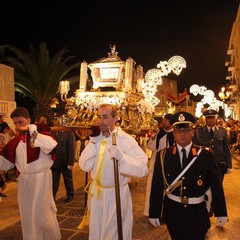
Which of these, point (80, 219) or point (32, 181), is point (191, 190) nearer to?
point (32, 181)

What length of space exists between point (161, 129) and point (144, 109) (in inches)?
44.6

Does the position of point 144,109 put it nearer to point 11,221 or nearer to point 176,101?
point 176,101

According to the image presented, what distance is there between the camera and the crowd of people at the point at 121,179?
3.63 meters

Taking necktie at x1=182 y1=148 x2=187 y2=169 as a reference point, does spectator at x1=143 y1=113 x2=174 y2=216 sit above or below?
below

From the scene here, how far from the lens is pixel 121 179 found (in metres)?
4.22

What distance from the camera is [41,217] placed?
500cm

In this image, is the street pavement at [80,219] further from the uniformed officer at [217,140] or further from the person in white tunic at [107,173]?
the person in white tunic at [107,173]

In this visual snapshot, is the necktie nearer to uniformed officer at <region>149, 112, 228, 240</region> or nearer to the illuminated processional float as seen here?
uniformed officer at <region>149, 112, 228, 240</region>

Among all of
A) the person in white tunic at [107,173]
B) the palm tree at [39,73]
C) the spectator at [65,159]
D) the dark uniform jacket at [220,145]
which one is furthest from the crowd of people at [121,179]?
the palm tree at [39,73]

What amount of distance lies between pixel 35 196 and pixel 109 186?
1.39 meters

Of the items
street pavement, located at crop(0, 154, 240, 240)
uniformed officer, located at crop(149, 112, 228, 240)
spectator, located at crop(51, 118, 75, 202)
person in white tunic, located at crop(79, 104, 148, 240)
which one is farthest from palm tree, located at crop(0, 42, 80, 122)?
uniformed officer, located at crop(149, 112, 228, 240)

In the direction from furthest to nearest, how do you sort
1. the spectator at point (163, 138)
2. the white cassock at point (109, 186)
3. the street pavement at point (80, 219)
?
the spectator at point (163, 138), the street pavement at point (80, 219), the white cassock at point (109, 186)

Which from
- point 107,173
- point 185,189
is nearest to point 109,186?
point 107,173

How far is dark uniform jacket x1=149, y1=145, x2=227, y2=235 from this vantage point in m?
3.59
